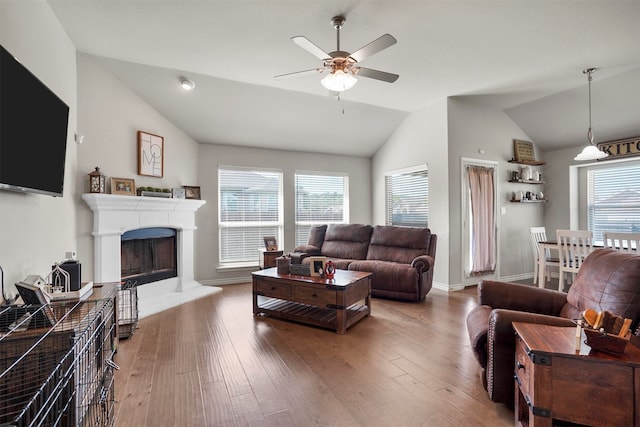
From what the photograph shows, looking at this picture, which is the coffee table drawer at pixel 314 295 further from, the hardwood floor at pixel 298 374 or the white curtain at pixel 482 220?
the white curtain at pixel 482 220

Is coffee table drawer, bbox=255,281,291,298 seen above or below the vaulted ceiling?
below

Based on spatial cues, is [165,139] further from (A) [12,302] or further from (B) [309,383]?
(B) [309,383]

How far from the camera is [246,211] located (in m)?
5.61

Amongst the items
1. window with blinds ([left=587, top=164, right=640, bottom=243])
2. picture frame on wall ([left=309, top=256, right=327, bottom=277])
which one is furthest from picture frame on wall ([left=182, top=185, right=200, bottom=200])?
Result: window with blinds ([left=587, top=164, right=640, bottom=243])

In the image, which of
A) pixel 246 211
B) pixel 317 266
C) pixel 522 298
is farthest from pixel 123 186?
pixel 522 298

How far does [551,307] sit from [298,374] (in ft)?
6.28

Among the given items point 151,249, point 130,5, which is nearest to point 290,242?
point 151,249

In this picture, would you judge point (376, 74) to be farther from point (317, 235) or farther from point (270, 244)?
Result: point (270, 244)

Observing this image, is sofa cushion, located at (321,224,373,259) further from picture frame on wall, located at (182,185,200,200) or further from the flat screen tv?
the flat screen tv

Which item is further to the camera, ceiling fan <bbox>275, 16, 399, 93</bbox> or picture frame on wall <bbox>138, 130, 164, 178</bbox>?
picture frame on wall <bbox>138, 130, 164, 178</bbox>

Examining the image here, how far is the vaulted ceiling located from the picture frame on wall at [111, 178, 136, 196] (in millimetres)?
1226

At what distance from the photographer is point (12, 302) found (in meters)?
1.84

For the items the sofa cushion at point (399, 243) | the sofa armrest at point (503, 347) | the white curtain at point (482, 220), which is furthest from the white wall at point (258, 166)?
the sofa armrest at point (503, 347)

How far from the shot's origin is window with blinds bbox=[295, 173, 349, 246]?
6066 mm
